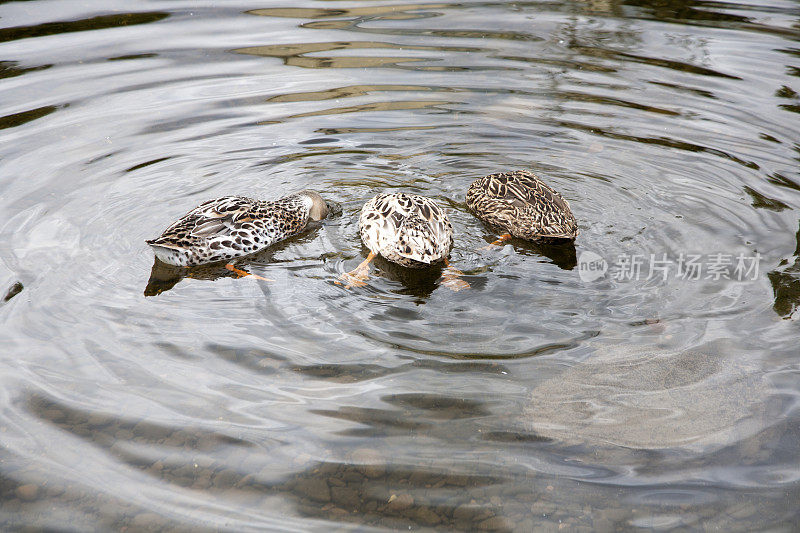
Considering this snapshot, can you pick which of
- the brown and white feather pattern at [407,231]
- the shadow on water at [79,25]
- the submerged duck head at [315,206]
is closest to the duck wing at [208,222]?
the submerged duck head at [315,206]

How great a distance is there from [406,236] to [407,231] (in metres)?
0.05

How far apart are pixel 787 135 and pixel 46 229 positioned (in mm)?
8958

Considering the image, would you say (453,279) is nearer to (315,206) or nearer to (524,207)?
(524,207)

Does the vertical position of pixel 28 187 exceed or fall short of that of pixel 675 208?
it exceeds it

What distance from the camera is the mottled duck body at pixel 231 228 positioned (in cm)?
694

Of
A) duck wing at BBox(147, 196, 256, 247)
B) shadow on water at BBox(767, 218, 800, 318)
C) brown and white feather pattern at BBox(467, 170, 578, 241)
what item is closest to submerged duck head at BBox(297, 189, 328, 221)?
duck wing at BBox(147, 196, 256, 247)

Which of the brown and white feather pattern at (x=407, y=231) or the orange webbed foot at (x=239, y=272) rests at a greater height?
the brown and white feather pattern at (x=407, y=231)

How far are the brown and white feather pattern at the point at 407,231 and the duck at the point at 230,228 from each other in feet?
2.62

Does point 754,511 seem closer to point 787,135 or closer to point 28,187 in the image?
point 787,135

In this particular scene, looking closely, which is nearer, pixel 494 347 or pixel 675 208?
pixel 494 347

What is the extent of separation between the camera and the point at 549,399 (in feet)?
16.9

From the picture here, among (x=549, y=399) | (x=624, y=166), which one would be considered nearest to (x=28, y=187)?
(x=549, y=399)

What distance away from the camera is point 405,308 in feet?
20.5

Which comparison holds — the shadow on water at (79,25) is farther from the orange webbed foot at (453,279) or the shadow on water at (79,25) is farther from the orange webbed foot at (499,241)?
the orange webbed foot at (453,279)
